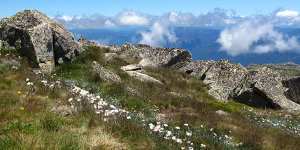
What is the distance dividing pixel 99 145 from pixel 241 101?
2865 cm

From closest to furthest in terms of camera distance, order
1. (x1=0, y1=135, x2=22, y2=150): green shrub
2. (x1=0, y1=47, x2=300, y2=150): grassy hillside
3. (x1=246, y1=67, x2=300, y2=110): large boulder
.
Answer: (x1=0, y1=135, x2=22, y2=150): green shrub, (x1=0, y1=47, x2=300, y2=150): grassy hillside, (x1=246, y1=67, x2=300, y2=110): large boulder

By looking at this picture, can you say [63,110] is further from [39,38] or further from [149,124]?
[39,38]

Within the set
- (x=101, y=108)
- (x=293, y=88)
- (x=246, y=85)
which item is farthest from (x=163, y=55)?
(x=101, y=108)

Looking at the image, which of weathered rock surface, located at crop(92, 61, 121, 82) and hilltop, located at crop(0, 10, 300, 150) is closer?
hilltop, located at crop(0, 10, 300, 150)

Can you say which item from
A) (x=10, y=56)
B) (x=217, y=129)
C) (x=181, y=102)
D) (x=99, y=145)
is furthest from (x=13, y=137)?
(x=10, y=56)

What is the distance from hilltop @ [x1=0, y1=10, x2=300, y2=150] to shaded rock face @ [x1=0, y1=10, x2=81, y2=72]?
0.05 m

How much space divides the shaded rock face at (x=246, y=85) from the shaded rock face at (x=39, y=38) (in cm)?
1114

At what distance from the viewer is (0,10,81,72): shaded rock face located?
2755cm

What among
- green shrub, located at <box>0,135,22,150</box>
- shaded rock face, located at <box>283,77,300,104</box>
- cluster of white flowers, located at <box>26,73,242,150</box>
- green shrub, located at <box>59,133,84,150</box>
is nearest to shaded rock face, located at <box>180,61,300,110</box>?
shaded rock face, located at <box>283,77,300,104</box>

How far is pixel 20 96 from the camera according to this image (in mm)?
14609

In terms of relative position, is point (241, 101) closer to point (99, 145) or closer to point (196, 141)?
point (196, 141)

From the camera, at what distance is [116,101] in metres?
20.4

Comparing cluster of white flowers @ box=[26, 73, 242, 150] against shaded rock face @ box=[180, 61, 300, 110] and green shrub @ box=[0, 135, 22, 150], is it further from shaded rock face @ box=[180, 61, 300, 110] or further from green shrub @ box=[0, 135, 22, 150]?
shaded rock face @ box=[180, 61, 300, 110]

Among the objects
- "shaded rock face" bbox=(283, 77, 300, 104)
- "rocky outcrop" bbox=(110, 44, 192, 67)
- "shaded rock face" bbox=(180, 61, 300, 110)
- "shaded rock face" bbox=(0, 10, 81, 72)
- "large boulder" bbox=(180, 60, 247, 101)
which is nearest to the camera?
"shaded rock face" bbox=(0, 10, 81, 72)
